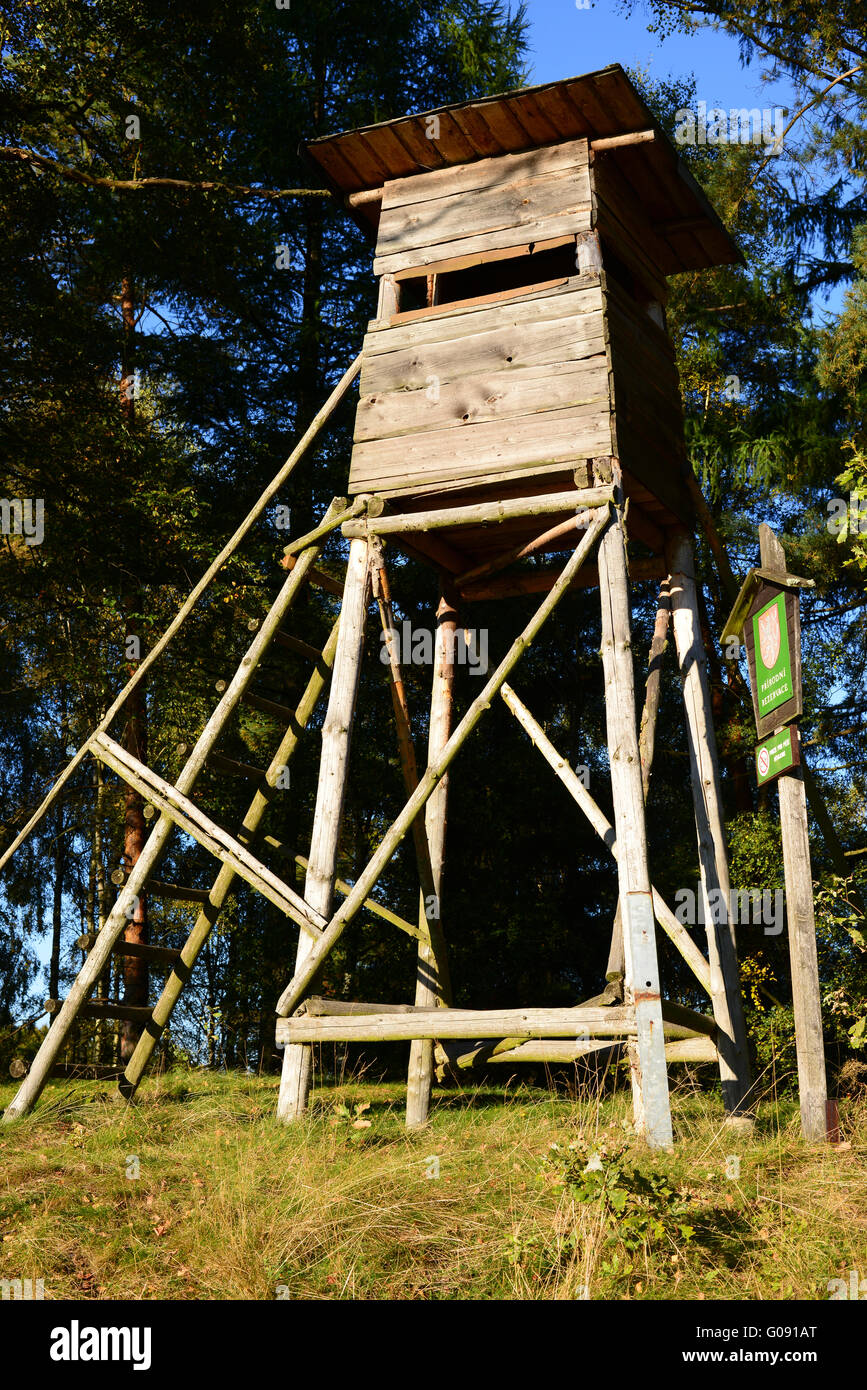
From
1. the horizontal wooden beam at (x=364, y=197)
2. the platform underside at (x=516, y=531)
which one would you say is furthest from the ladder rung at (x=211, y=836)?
the horizontal wooden beam at (x=364, y=197)

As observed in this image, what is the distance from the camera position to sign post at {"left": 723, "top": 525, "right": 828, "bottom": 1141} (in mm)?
6551

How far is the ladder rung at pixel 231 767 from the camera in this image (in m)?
8.84

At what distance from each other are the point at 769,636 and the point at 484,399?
2.62 metres

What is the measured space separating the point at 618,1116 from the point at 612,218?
6307 millimetres

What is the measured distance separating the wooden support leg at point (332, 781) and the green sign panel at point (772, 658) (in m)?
2.73

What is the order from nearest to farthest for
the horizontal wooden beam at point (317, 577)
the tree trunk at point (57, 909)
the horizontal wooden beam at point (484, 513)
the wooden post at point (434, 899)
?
the horizontal wooden beam at point (484, 513), the wooden post at point (434, 899), the horizontal wooden beam at point (317, 577), the tree trunk at point (57, 909)

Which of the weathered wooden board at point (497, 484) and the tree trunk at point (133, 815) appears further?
the tree trunk at point (133, 815)

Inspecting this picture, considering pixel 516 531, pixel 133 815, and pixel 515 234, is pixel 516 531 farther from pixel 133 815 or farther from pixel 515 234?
pixel 133 815

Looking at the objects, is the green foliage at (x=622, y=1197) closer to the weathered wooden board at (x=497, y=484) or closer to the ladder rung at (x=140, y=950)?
the ladder rung at (x=140, y=950)

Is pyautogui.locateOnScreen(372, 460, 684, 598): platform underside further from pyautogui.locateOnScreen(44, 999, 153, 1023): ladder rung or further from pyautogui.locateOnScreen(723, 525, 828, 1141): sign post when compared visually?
pyautogui.locateOnScreen(44, 999, 153, 1023): ladder rung

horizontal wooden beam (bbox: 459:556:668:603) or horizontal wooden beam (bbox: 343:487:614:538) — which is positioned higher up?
horizontal wooden beam (bbox: 459:556:668:603)

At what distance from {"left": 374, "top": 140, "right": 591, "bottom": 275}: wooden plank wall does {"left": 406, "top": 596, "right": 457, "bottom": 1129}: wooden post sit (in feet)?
9.42

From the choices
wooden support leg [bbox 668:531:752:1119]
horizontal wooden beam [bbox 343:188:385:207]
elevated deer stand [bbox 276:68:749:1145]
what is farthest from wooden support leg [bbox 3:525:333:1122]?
horizontal wooden beam [bbox 343:188:385:207]

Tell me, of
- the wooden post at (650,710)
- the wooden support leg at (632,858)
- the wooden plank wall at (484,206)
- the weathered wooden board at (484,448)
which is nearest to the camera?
the wooden support leg at (632,858)
